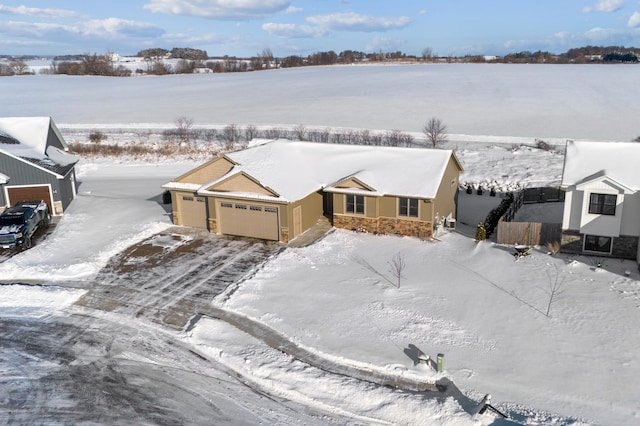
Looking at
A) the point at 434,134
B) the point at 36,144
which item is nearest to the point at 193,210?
the point at 36,144

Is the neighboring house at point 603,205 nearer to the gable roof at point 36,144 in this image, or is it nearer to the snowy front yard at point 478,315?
the snowy front yard at point 478,315

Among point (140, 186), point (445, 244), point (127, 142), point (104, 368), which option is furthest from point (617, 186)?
point (127, 142)

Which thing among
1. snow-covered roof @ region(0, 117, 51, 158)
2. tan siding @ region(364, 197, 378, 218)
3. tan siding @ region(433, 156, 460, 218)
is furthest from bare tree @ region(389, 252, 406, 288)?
snow-covered roof @ region(0, 117, 51, 158)

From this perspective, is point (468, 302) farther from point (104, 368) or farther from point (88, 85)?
point (88, 85)

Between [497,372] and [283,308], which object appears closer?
[497,372]

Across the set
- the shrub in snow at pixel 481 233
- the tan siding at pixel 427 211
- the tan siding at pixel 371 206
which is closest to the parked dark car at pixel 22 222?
the tan siding at pixel 371 206

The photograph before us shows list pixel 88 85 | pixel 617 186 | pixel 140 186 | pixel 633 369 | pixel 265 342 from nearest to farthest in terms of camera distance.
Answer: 1. pixel 633 369
2. pixel 265 342
3. pixel 617 186
4. pixel 140 186
5. pixel 88 85

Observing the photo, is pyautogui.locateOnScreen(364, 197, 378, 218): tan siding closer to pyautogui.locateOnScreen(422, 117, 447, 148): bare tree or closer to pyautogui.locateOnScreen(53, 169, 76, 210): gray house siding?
pyautogui.locateOnScreen(53, 169, 76, 210): gray house siding
